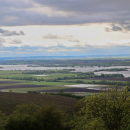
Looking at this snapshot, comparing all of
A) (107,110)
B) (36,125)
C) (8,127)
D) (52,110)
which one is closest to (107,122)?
(107,110)

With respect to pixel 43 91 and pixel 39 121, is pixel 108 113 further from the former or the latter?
pixel 43 91

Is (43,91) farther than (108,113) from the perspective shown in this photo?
Yes

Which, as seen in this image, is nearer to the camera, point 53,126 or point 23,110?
point 53,126

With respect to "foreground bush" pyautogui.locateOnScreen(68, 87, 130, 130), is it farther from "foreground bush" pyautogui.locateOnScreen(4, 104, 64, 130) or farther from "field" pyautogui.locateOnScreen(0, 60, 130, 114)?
"field" pyautogui.locateOnScreen(0, 60, 130, 114)

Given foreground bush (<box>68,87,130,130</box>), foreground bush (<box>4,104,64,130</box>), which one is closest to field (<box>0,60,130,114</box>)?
foreground bush (<box>68,87,130,130</box>)

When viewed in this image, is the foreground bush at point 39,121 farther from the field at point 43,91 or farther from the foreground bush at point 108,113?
the field at point 43,91

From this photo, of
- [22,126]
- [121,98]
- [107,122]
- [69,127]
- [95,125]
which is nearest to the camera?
[22,126]

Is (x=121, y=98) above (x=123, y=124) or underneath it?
above

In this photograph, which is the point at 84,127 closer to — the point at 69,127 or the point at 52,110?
the point at 69,127

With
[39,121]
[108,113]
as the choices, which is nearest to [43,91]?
[108,113]

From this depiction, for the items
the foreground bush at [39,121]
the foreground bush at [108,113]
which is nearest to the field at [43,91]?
the foreground bush at [108,113]

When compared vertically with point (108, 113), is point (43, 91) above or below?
below
